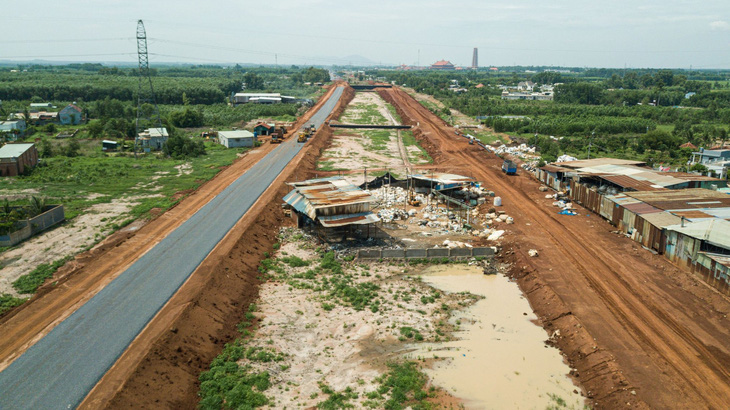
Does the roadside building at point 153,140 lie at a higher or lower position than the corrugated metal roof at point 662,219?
higher

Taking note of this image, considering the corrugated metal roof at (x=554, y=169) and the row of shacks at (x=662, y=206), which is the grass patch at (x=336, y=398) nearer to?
the row of shacks at (x=662, y=206)

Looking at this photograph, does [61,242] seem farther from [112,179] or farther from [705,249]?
[705,249]

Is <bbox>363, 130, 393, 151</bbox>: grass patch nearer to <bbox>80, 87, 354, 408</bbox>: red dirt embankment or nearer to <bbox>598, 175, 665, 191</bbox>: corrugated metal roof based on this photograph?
<bbox>598, 175, 665, 191</bbox>: corrugated metal roof

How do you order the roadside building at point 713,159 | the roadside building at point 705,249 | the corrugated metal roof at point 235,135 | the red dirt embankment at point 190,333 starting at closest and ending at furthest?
the red dirt embankment at point 190,333 → the roadside building at point 705,249 → the roadside building at point 713,159 → the corrugated metal roof at point 235,135

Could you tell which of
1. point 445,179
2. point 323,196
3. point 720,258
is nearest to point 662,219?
point 720,258

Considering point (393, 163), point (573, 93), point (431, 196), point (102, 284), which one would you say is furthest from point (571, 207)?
point (573, 93)

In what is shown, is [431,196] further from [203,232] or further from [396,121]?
[396,121]

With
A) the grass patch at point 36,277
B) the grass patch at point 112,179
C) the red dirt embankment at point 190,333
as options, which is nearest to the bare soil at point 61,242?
the grass patch at point 36,277
